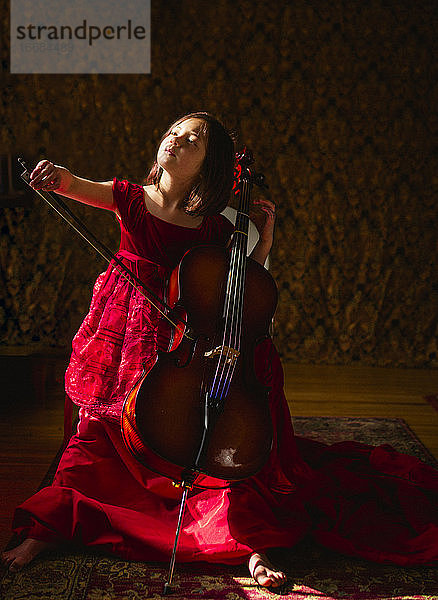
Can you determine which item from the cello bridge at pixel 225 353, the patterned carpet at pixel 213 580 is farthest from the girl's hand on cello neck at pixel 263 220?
the patterned carpet at pixel 213 580

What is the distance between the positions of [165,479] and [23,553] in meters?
0.39

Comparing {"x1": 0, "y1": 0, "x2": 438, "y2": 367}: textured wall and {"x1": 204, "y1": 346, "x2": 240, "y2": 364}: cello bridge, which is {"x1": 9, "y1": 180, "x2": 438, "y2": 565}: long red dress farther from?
{"x1": 0, "y1": 0, "x2": 438, "y2": 367}: textured wall

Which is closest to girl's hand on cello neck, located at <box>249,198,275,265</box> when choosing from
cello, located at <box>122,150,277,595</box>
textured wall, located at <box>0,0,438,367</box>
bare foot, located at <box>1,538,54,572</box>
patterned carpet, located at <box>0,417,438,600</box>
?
cello, located at <box>122,150,277,595</box>

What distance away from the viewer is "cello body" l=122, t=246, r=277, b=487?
5.57 ft

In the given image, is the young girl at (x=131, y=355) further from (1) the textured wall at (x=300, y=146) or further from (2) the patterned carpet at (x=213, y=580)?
(1) the textured wall at (x=300, y=146)

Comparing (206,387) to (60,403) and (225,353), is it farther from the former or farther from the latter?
(60,403)

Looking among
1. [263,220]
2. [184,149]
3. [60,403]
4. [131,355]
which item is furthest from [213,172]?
[60,403]

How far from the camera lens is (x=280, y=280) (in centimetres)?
433

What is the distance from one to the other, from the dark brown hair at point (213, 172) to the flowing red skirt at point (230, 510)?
425 mm

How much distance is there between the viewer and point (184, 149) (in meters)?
2.05

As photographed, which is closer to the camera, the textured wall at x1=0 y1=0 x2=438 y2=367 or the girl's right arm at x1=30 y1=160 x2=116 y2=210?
the girl's right arm at x1=30 y1=160 x2=116 y2=210

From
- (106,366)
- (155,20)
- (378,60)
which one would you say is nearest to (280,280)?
(378,60)

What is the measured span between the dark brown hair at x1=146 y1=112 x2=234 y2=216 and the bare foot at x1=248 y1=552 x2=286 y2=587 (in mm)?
900

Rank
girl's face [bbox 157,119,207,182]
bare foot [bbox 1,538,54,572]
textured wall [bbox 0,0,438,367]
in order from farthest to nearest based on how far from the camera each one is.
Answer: textured wall [bbox 0,0,438,367] → girl's face [bbox 157,119,207,182] → bare foot [bbox 1,538,54,572]
